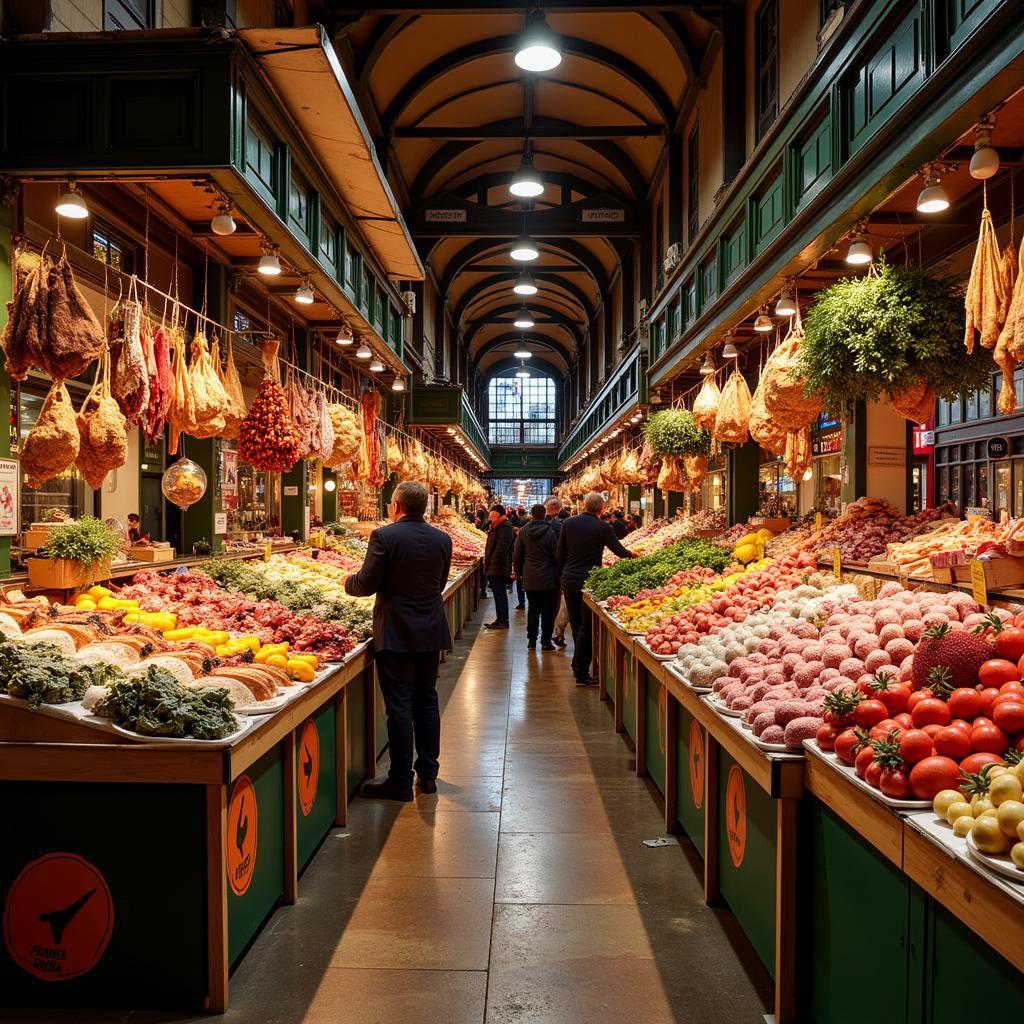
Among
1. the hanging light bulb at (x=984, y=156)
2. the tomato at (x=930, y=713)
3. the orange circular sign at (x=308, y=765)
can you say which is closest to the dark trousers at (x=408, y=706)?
the orange circular sign at (x=308, y=765)

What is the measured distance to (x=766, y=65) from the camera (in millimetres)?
7992

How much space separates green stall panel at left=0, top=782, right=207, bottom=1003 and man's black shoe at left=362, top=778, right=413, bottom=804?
2405 millimetres

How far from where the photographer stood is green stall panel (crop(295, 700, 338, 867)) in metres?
3.93

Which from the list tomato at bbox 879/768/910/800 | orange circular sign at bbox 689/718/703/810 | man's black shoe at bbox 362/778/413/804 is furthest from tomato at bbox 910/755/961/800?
man's black shoe at bbox 362/778/413/804

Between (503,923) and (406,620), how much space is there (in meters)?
1.90

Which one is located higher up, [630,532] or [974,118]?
[974,118]

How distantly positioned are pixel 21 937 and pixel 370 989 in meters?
1.18

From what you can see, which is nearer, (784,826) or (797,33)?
(784,826)

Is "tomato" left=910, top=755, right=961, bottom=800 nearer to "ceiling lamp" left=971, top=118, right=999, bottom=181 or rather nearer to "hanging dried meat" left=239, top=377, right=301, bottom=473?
"ceiling lamp" left=971, top=118, right=999, bottom=181

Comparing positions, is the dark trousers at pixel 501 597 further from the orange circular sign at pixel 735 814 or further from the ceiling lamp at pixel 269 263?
the orange circular sign at pixel 735 814

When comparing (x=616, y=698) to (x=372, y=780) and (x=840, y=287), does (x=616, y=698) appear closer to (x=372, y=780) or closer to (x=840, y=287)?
(x=372, y=780)

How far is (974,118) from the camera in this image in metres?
3.43

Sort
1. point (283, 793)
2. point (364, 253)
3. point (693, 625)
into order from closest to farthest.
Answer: point (283, 793)
point (693, 625)
point (364, 253)

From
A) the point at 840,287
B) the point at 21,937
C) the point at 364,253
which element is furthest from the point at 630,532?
the point at 21,937
